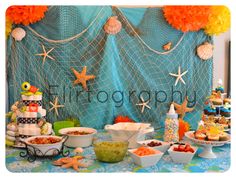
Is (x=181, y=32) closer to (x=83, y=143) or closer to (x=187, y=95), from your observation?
(x=187, y=95)

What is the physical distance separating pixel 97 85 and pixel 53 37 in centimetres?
43

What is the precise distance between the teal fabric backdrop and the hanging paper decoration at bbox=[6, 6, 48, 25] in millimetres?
46

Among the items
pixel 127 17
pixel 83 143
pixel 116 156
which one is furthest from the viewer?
pixel 127 17

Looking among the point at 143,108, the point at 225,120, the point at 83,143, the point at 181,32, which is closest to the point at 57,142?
the point at 83,143

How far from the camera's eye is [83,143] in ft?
6.64

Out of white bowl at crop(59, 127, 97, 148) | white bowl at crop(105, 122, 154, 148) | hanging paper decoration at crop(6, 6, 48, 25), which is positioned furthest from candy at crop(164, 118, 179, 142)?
hanging paper decoration at crop(6, 6, 48, 25)

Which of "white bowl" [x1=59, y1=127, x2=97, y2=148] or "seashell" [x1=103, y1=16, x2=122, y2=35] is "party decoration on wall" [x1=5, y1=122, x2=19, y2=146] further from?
"seashell" [x1=103, y1=16, x2=122, y2=35]

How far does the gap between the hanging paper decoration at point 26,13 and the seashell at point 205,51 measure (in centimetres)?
105

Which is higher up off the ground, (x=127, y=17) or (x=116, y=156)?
(x=127, y=17)

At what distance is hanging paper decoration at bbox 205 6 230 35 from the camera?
2.32m

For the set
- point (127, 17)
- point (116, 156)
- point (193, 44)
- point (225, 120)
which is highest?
point (127, 17)

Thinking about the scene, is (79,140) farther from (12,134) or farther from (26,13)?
(26,13)

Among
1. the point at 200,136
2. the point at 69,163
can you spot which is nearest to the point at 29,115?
the point at 69,163

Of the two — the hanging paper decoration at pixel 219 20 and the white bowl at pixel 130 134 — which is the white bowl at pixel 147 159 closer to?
the white bowl at pixel 130 134
